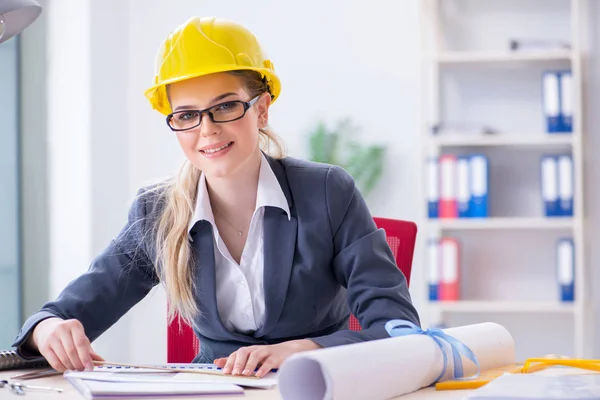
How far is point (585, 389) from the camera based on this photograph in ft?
3.14

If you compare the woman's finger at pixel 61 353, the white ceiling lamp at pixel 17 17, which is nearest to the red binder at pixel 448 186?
the white ceiling lamp at pixel 17 17

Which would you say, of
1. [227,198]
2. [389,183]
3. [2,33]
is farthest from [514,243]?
[2,33]

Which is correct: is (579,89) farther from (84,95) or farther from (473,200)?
(84,95)

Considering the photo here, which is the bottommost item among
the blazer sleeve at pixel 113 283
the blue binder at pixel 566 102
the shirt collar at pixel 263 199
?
the blazer sleeve at pixel 113 283

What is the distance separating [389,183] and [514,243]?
683 mm

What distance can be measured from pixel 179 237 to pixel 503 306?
2523 millimetres

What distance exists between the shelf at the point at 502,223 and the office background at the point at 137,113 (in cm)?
11

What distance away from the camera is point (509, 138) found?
382 centimetres

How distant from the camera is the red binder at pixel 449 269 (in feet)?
12.5

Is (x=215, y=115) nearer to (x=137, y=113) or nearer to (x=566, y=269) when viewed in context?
(x=566, y=269)

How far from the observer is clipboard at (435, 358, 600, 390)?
110 cm

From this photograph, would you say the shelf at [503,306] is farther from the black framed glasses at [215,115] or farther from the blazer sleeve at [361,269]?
the black framed glasses at [215,115]

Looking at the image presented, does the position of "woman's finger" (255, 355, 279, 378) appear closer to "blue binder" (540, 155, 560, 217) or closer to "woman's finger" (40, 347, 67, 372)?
"woman's finger" (40, 347, 67, 372)

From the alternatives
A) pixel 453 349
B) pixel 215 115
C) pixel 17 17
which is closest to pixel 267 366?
pixel 453 349
